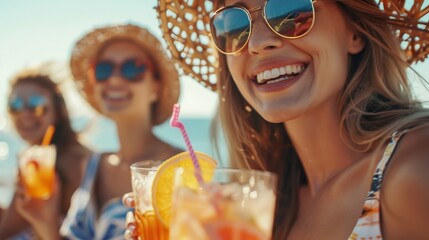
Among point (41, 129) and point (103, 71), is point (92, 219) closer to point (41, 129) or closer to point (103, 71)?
point (103, 71)

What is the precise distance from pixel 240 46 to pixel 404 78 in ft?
2.28

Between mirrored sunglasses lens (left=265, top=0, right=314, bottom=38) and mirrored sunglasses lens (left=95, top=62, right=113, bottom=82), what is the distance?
2.39m

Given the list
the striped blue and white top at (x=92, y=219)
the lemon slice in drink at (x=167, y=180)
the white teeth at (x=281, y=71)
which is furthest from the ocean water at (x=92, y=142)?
the striped blue and white top at (x=92, y=219)

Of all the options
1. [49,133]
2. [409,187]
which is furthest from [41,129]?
[409,187]

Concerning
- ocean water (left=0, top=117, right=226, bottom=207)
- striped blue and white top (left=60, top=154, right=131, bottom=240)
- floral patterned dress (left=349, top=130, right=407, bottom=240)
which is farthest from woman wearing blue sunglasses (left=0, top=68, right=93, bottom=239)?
floral patterned dress (left=349, top=130, right=407, bottom=240)

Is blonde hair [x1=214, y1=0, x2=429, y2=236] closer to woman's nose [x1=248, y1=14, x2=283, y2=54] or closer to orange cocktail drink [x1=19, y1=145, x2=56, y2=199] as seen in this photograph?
woman's nose [x1=248, y1=14, x2=283, y2=54]

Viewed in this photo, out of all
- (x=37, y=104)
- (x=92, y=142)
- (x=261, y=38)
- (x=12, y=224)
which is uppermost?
(x=261, y=38)

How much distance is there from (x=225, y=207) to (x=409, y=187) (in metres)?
0.69

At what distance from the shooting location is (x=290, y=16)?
2041mm

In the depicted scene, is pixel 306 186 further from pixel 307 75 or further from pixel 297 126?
pixel 307 75

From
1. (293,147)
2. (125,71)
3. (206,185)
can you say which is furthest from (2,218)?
(206,185)

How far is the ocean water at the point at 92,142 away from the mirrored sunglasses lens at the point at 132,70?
1.80ft

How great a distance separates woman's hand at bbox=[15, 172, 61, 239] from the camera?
12.7 feet

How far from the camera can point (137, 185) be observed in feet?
6.31
